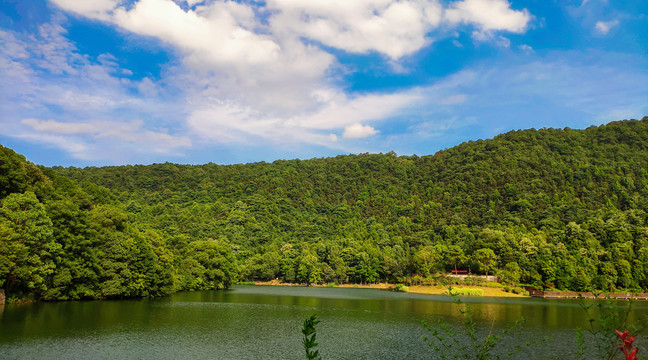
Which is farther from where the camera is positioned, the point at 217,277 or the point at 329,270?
the point at 329,270

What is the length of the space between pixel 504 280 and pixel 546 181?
2816 inches

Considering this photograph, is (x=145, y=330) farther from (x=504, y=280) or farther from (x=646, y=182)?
(x=646, y=182)

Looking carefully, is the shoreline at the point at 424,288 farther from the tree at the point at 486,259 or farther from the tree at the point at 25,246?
the tree at the point at 25,246

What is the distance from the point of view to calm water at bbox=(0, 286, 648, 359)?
2384 centimetres

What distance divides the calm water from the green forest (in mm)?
6278

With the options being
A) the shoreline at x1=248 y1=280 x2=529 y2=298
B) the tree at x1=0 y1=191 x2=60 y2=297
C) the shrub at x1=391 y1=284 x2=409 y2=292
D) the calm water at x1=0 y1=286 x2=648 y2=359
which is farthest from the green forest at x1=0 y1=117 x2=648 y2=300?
the calm water at x1=0 y1=286 x2=648 y2=359

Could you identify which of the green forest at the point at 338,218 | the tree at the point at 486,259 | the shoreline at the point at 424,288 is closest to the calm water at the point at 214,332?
the green forest at the point at 338,218

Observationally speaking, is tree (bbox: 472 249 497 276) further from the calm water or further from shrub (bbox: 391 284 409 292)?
the calm water

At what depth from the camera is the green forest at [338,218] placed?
43125mm

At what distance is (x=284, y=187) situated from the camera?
6575 inches

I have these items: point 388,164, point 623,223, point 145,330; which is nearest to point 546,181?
point 623,223

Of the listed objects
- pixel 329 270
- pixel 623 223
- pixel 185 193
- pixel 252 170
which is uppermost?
pixel 252 170

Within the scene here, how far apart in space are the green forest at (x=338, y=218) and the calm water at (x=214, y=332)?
6.28 meters

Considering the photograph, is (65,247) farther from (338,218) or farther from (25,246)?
(338,218)
